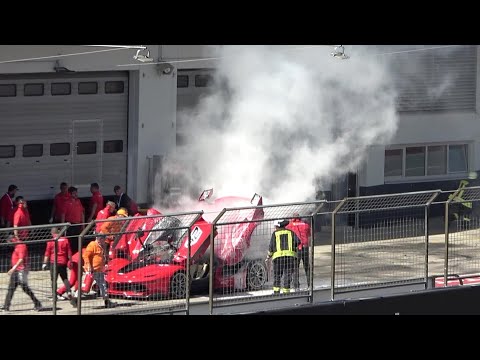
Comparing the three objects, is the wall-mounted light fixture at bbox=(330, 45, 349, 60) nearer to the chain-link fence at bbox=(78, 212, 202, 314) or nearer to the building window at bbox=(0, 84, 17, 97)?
the building window at bbox=(0, 84, 17, 97)

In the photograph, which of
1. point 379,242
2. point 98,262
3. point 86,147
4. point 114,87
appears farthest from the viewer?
point 114,87

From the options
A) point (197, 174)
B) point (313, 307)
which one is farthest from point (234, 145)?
point (313, 307)

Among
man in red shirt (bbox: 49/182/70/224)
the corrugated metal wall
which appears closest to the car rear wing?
man in red shirt (bbox: 49/182/70/224)

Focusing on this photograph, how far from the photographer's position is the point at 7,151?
879 inches

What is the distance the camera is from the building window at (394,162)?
1029 inches

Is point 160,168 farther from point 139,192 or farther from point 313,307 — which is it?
point 313,307

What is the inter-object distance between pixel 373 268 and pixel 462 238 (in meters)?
1.82

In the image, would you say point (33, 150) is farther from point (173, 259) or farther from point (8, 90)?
point (173, 259)

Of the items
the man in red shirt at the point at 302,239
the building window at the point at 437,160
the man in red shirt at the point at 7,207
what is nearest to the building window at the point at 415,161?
the building window at the point at 437,160

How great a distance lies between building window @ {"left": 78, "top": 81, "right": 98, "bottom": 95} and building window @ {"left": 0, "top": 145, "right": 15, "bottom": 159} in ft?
5.60

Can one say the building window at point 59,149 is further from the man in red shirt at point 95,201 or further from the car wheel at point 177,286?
the car wheel at point 177,286

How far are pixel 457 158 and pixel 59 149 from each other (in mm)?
9160

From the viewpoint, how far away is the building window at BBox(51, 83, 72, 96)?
74.6 ft

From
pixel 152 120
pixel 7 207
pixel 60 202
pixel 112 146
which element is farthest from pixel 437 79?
pixel 7 207
